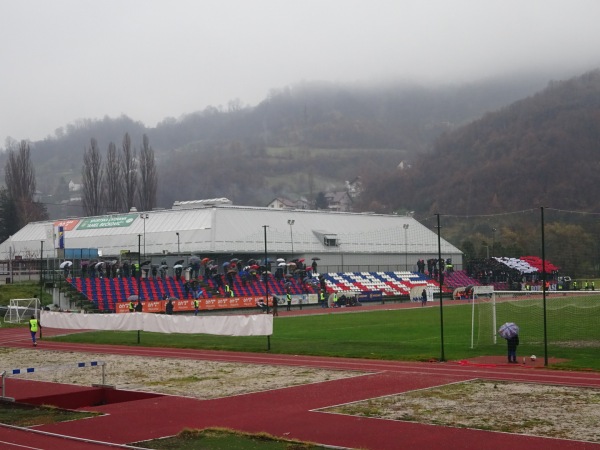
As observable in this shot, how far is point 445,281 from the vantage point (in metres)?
98.7

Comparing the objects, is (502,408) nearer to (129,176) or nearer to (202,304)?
(202,304)

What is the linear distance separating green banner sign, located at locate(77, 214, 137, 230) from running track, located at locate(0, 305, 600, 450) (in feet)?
236

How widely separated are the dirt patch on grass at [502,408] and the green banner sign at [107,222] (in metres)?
80.0

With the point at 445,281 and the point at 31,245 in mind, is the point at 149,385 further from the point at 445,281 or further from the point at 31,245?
the point at 31,245

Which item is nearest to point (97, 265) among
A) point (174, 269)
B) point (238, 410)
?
point (174, 269)

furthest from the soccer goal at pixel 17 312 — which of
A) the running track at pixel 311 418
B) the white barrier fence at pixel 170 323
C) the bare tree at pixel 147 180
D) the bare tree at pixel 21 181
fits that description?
the bare tree at pixel 21 181

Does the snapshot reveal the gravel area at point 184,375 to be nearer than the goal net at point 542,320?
Yes

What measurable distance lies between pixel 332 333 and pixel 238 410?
82.7 ft

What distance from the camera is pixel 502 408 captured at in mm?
20719

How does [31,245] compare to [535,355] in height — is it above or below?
above

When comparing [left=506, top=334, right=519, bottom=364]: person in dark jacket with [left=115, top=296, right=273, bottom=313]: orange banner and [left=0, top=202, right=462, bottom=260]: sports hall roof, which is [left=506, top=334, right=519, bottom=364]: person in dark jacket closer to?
[left=115, top=296, right=273, bottom=313]: orange banner

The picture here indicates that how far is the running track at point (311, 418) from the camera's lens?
1703cm

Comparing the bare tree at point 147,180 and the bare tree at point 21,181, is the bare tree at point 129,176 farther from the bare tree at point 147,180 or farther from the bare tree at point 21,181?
the bare tree at point 21,181

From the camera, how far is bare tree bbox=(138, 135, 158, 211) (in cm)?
14262
